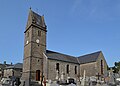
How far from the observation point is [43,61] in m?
31.0

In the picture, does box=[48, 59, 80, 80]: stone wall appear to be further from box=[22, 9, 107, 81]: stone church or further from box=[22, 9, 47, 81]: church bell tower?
box=[22, 9, 47, 81]: church bell tower

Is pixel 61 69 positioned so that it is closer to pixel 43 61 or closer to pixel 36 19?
pixel 43 61

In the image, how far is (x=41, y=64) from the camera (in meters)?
31.0

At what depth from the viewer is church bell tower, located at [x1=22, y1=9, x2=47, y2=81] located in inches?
1154

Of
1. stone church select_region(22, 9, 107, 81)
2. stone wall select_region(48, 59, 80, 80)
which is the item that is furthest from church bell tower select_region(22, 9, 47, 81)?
stone wall select_region(48, 59, 80, 80)

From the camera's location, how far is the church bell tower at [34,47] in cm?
2930

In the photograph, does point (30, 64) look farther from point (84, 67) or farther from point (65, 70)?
point (84, 67)

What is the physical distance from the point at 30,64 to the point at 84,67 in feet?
43.5

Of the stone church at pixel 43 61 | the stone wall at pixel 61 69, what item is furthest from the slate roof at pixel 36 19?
the stone wall at pixel 61 69

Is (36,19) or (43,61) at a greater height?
(36,19)

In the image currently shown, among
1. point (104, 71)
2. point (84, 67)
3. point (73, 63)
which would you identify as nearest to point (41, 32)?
point (73, 63)

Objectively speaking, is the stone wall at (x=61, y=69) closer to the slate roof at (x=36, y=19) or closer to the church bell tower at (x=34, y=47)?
the church bell tower at (x=34, y=47)

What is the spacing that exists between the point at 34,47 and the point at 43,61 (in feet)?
10.6

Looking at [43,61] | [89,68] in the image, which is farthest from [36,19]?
[89,68]
